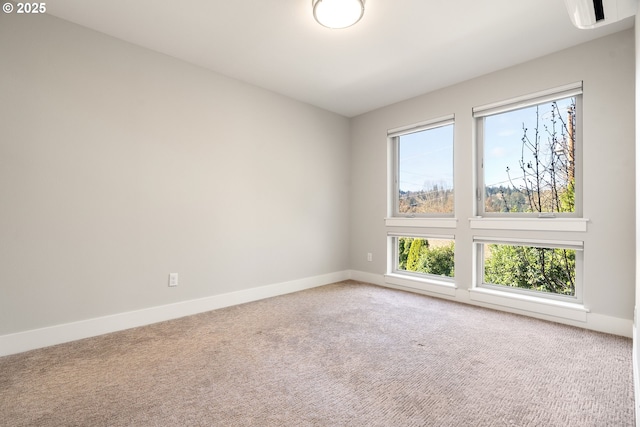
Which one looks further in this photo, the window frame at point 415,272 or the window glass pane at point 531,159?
the window frame at point 415,272

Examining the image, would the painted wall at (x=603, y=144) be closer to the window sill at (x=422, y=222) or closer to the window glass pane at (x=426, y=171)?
the window sill at (x=422, y=222)

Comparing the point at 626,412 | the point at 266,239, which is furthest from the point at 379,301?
the point at 626,412

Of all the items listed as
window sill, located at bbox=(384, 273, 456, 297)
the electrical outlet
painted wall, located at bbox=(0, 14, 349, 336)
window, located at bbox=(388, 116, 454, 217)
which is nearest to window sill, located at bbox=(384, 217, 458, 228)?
window, located at bbox=(388, 116, 454, 217)

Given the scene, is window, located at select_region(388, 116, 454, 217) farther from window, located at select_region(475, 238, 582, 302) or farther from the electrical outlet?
the electrical outlet

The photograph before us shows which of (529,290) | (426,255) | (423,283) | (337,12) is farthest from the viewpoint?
(426,255)

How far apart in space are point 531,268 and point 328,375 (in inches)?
99.7

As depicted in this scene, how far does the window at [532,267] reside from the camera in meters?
2.86

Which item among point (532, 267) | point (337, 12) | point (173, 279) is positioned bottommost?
point (173, 279)

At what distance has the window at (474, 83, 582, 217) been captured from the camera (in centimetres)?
284

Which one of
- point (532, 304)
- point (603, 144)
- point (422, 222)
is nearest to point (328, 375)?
point (532, 304)

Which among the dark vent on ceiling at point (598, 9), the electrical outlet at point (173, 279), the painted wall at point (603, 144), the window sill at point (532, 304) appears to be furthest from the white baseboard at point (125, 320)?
the dark vent on ceiling at point (598, 9)

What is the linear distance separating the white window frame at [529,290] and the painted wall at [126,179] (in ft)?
7.05

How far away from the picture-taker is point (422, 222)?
12.5ft

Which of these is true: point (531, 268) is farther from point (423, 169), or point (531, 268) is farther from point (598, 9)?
point (598, 9)
